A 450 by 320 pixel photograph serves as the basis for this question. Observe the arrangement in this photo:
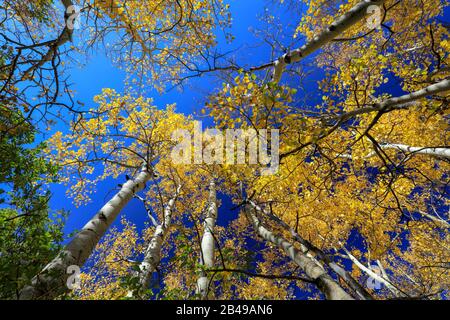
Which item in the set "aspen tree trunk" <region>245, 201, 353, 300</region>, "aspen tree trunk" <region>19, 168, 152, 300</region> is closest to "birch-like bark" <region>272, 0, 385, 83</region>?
"aspen tree trunk" <region>245, 201, 353, 300</region>

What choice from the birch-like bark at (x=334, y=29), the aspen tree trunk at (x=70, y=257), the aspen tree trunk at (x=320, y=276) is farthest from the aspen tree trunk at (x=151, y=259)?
the birch-like bark at (x=334, y=29)

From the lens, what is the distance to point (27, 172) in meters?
3.35

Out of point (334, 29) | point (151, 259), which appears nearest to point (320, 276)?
point (334, 29)

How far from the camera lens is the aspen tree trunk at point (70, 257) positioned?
6.73 feet

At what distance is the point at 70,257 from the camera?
2475 mm

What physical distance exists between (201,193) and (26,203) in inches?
343

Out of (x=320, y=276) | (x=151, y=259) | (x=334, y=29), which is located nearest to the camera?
(x=320, y=276)

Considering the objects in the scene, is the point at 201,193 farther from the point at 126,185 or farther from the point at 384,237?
the point at 384,237

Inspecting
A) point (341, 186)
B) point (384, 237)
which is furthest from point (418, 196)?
point (341, 186)

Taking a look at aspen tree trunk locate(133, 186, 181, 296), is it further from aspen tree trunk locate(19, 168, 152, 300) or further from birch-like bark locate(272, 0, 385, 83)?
birch-like bark locate(272, 0, 385, 83)

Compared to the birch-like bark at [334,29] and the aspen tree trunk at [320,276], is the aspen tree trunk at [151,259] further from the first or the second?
the birch-like bark at [334,29]

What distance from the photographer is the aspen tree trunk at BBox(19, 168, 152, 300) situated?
6.73ft

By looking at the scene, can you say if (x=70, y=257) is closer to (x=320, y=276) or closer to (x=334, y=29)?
(x=320, y=276)

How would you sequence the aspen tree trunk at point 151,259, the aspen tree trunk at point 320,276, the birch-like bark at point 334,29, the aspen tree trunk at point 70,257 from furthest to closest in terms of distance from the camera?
the aspen tree trunk at point 151,259 → the birch-like bark at point 334,29 → the aspen tree trunk at point 70,257 → the aspen tree trunk at point 320,276
